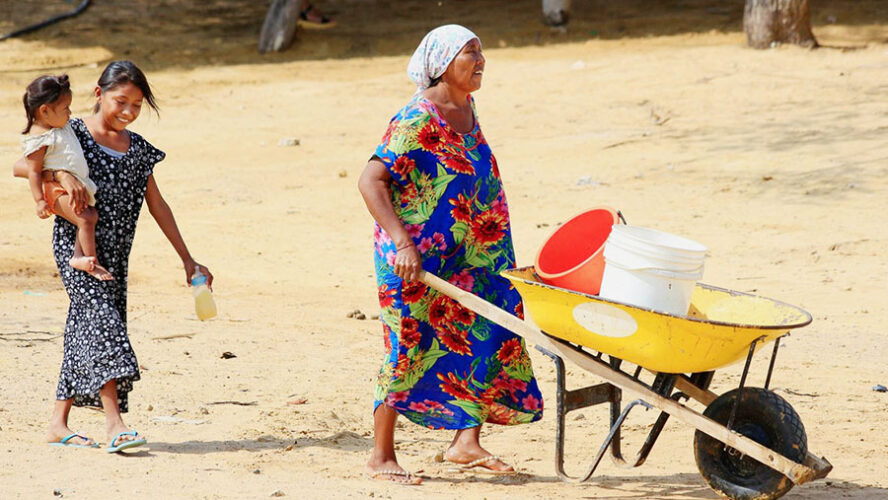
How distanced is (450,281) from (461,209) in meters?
0.28

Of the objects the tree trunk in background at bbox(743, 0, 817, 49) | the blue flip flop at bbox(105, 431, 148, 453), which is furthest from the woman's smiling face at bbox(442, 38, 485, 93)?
the tree trunk in background at bbox(743, 0, 817, 49)

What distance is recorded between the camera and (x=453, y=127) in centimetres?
445

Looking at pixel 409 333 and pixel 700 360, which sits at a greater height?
pixel 700 360

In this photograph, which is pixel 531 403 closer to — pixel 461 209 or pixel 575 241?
pixel 575 241

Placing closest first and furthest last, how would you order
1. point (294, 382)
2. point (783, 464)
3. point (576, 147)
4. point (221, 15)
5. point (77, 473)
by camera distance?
1. point (783, 464)
2. point (77, 473)
3. point (294, 382)
4. point (576, 147)
5. point (221, 15)

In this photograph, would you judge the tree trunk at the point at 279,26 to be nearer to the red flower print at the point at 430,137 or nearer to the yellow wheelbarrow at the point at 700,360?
the red flower print at the point at 430,137

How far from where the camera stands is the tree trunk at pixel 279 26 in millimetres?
16953

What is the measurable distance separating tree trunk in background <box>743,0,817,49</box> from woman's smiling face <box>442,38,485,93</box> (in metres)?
10.2

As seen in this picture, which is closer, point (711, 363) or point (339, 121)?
point (711, 363)

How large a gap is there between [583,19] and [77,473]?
14052 mm

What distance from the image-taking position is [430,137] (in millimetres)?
4367

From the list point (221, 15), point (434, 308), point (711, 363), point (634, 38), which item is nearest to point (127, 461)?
point (434, 308)

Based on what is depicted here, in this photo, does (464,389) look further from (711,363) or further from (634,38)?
(634,38)

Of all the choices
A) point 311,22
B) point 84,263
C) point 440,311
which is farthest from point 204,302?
point 311,22
